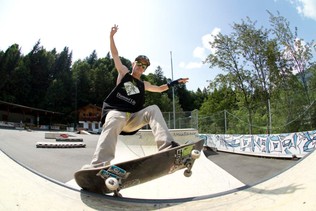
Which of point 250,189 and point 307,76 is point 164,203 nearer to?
point 250,189

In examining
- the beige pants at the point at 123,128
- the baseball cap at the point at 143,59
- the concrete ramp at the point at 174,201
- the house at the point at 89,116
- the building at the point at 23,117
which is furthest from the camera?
the house at the point at 89,116

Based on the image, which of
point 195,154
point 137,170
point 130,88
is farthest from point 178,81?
point 137,170

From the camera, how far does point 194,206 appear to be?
2545 millimetres

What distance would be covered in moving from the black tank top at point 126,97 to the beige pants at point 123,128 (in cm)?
10

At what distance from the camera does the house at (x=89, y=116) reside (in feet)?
219

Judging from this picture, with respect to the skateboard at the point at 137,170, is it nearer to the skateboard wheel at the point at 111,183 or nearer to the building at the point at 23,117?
the skateboard wheel at the point at 111,183

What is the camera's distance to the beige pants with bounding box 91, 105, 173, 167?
3032 mm

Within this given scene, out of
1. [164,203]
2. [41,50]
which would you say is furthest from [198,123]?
[41,50]

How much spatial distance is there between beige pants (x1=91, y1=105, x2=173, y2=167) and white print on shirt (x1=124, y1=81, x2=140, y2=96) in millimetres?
312

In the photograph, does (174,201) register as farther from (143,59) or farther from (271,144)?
(271,144)

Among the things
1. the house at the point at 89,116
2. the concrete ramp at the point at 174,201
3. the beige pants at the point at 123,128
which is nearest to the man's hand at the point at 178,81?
the beige pants at the point at 123,128

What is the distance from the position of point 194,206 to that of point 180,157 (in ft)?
1.94

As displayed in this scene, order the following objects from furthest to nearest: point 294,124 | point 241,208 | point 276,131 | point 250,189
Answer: point 276,131 → point 294,124 → point 250,189 → point 241,208

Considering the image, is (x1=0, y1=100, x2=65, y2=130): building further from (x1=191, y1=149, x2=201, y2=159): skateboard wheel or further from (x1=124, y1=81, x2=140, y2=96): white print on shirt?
(x1=191, y1=149, x2=201, y2=159): skateboard wheel
